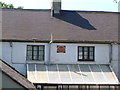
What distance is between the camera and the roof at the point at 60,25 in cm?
2475

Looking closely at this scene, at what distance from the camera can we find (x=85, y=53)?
2444 cm

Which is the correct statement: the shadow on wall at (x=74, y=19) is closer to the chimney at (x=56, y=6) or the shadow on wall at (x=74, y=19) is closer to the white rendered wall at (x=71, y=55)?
the chimney at (x=56, y=6)

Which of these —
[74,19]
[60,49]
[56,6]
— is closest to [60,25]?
[74,19]

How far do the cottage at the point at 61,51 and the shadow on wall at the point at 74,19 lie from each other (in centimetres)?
20

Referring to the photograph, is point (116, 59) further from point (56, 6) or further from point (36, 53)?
point (56, 6)

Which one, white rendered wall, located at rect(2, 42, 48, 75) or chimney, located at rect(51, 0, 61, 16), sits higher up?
chimney, located at rect(51, 0, 61, 16)

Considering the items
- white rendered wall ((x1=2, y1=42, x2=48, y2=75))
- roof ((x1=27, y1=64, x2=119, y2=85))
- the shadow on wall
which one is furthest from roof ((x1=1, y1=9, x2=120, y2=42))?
roof ((x1=27, y1=64, x2=119, y2=85))

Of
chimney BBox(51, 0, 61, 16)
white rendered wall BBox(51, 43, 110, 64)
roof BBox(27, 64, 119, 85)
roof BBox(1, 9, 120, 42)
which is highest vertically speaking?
chimney BBox(51, 0, 61, 16)

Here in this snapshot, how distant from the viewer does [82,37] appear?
979 inches

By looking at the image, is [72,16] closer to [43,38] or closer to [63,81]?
[43,38]

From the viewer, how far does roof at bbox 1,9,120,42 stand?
24.8 m

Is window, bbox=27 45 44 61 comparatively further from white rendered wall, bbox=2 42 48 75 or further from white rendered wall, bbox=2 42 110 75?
white rendered wall, bbox=2 42 48 75

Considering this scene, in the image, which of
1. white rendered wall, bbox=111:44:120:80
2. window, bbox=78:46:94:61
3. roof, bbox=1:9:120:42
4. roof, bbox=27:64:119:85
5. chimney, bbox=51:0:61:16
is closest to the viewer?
roof, bbox=27:64:119:85

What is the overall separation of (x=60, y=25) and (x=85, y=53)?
3.83m
